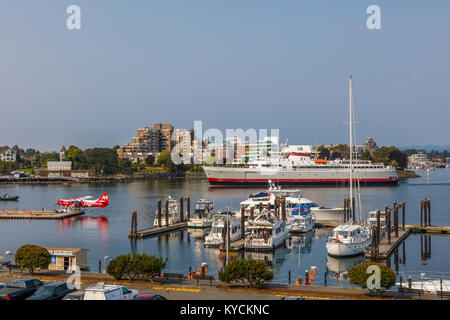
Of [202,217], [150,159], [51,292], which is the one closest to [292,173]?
[202,217]

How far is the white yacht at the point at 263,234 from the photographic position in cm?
3003

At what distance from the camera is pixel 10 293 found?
552 inches

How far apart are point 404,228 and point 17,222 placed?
106 ft

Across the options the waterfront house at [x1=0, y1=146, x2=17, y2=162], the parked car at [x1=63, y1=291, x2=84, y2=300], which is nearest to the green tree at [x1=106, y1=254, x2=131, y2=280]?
the parked car at [x1=63, y1=291, x2=84, y2=300]

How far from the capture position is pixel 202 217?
132ft

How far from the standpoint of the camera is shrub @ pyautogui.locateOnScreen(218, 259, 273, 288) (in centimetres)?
1603

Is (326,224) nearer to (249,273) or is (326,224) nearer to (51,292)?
(249,273)

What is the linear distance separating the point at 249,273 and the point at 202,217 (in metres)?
24.2

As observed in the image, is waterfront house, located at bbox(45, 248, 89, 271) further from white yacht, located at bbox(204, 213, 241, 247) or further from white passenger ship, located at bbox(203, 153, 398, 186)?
white passenger ship, located at bbox(203, 153, 398, 186)

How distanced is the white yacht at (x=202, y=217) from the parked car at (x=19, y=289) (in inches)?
928

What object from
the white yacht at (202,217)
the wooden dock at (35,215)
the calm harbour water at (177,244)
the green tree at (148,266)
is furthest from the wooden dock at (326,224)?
the green tree at (148,266)

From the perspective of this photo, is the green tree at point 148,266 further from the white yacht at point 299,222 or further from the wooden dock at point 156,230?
the white yacht at point 299,222
